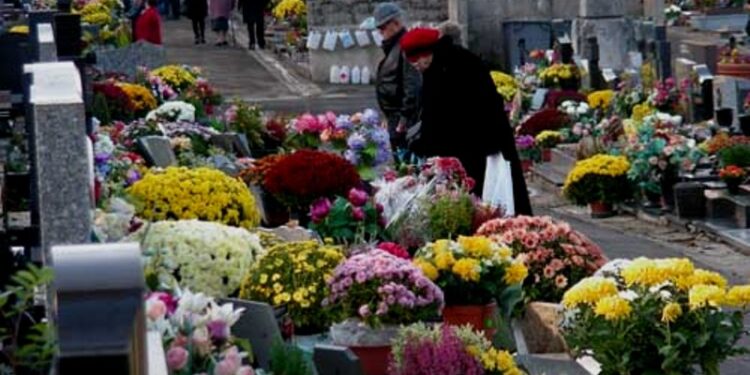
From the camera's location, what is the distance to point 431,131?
13.7 metres

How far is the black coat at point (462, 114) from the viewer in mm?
13656

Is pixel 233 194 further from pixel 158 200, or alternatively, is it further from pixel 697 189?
pixel 697 189

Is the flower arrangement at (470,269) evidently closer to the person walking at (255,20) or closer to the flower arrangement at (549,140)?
the flower arrangement at (549,140)

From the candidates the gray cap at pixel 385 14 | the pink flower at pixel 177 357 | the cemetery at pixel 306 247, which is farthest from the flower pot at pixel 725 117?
the pink flower at pixel 177 357

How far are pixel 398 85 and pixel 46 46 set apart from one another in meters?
5.13

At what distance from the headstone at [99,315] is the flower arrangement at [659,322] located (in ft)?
18.6

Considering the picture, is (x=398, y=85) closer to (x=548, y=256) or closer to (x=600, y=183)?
(x=600, y=183)

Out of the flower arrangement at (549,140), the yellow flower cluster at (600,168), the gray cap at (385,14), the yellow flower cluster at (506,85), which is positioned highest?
the gray cap at (385,14)

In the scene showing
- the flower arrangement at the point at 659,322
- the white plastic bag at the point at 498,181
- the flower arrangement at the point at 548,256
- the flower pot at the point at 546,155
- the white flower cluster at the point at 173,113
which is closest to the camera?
the flower arrangement at the point at 659,322

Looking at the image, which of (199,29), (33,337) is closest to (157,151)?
(33,337)

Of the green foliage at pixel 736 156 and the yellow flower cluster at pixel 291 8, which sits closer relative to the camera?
the green foliage at pixel 736 156

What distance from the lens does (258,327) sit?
8.19 metres

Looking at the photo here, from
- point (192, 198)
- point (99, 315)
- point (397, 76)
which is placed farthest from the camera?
point (397, 76)

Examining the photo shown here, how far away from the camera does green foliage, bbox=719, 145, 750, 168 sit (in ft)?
62.1
